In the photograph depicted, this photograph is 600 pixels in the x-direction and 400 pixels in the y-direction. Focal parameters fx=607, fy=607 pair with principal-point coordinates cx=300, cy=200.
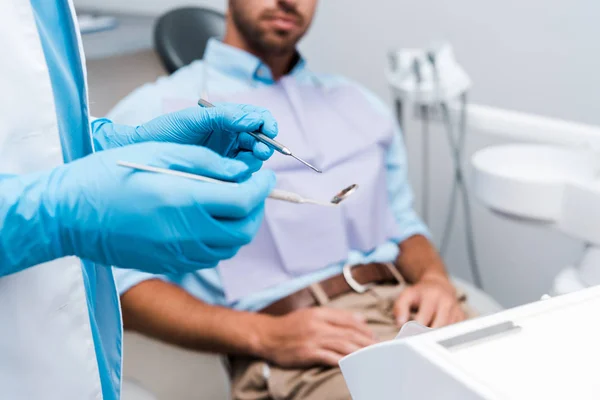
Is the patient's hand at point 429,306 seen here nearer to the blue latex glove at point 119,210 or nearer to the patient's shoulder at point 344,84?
the patient's shoulder at point 344,84

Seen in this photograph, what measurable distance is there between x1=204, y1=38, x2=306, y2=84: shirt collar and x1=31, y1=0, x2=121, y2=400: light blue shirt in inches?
23.4

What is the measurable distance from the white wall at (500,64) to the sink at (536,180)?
28cm

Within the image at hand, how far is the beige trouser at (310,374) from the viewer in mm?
945

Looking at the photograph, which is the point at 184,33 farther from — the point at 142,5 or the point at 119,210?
the point at 119,210

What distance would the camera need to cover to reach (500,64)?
1499mm

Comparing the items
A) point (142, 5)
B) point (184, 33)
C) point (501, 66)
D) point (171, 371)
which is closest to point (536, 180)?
point (501, 66)

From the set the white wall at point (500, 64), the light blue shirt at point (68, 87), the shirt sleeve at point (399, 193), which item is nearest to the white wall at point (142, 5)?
the white wall at point (500, 64)

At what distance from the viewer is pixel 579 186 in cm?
99

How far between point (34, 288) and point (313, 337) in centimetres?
47

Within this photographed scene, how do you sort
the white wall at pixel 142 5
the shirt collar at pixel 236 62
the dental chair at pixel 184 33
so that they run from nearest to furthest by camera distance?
1. the shirt collar at pixel 236 62
2. the dental chair at pixel 184 33
3. the white wall at pixel 142 5

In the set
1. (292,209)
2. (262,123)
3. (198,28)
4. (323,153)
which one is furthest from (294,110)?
(262,123)

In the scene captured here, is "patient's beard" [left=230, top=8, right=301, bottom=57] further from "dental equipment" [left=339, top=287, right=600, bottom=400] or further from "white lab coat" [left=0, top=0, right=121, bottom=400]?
"dental equipment" [left=339, top=287, right=600, bottom=400]

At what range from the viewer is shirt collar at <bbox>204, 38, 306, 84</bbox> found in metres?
1.23

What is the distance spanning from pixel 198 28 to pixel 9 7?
3.16 feet
